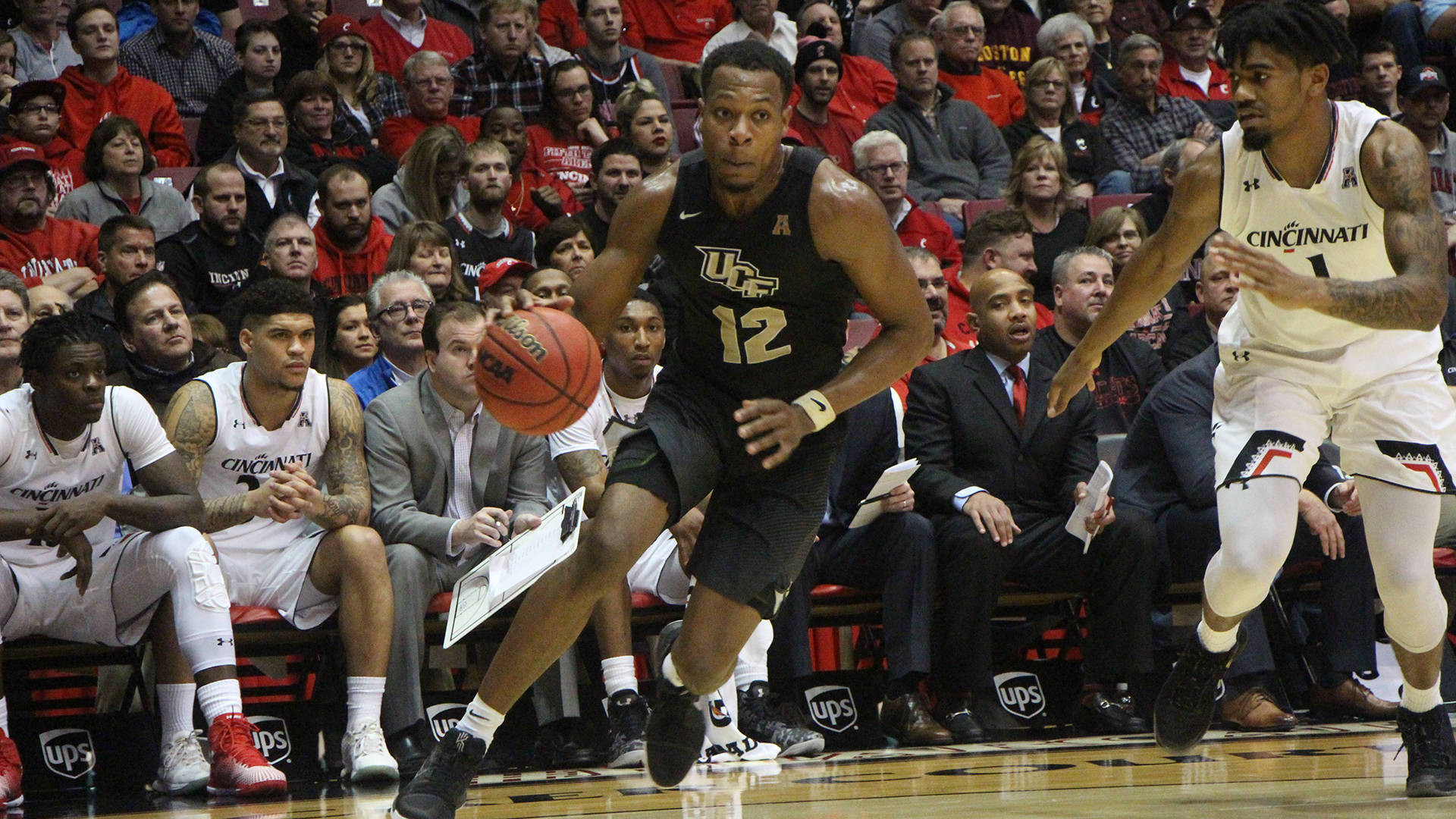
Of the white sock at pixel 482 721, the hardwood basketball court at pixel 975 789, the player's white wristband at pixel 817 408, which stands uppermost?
the player's white wristband at pixel 817 408

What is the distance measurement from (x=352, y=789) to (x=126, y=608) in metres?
1.02

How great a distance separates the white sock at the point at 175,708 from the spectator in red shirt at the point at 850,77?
5841 mm

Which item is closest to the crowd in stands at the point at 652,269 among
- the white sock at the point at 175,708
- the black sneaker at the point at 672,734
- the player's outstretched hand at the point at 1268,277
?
the white sock at the point at 175,708

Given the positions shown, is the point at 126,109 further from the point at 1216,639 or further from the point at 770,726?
the point at 1216,639

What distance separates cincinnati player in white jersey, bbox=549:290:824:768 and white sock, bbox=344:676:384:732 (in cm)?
82

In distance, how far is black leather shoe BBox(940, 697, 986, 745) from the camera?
19.5ft

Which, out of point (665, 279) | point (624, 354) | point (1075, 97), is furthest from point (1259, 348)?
point (1075, 97)

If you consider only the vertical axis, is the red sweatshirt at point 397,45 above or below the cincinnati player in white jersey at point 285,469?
above

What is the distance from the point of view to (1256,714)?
6012 mm

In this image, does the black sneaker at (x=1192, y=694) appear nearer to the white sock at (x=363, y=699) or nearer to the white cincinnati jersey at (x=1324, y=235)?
the white cincinnati jersey at (x=1324, y=235)

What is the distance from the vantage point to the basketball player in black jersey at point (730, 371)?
3.69 metres

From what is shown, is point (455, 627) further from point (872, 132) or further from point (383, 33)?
point (383, 33)

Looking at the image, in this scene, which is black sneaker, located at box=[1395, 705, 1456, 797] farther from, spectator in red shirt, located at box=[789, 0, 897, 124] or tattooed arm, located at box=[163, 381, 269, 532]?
spectator in red shirt, located at box=[789, 0, 897, 124]

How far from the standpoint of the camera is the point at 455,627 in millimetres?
4457
